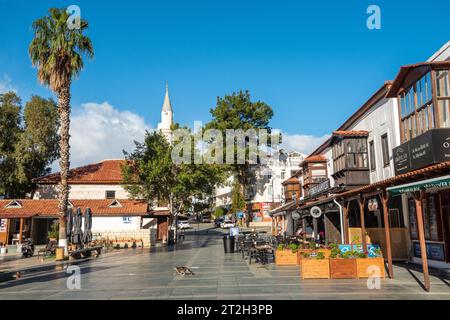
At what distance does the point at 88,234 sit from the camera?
23.3 m

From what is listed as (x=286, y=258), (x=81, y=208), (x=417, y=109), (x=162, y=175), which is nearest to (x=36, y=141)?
(x=81, y=208)

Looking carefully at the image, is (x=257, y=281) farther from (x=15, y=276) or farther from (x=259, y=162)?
(x=259, y=162)

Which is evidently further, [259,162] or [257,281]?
[259,162]

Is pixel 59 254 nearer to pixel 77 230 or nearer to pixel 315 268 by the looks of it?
pixel 77 230

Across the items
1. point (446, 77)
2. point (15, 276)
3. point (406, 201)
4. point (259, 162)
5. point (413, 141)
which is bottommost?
point (15, 276)

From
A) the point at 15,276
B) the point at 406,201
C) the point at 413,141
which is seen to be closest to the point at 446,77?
the point at 413,141

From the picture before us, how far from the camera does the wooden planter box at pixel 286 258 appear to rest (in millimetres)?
15461

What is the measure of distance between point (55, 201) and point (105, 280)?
2608 cm

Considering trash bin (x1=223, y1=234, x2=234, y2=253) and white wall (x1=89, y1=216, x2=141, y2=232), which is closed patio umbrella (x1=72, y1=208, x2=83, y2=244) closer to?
trash bin (x1=223, y1=234, x2=234, y2=253)

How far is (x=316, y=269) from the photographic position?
11.6 meters

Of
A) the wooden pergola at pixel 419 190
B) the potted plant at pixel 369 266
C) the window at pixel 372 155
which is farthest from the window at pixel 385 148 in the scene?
the potted plant at pixel 369 266

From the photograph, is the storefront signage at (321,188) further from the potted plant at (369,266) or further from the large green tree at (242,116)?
the large green tree at (242,116)

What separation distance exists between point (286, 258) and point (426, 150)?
22.3 ft

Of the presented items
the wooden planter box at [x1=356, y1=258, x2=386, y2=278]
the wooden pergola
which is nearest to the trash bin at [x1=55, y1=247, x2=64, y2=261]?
the wooden pergola
